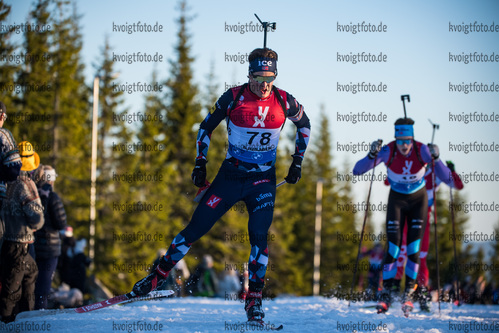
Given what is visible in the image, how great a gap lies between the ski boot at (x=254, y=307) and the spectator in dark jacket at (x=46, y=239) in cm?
348

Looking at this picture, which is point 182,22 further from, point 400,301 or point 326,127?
point 400,301

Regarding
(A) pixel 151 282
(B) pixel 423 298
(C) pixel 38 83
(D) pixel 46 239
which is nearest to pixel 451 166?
(B) pixel 423 298

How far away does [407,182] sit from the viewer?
32.3 feet

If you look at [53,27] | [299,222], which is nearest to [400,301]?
[53,27]

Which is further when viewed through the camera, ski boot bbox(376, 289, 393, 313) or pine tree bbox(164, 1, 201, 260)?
pine tree bbox(164, 1, 201, 260)

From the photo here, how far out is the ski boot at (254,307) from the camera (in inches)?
259

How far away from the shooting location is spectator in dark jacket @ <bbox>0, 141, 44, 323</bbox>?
24.1 feet

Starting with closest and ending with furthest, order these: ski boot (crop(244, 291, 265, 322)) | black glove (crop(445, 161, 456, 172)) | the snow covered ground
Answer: the snow covered ground → ski boot (crop(244, 291, 265, 322)) → black glove (crop(445, 161, 456, 172))

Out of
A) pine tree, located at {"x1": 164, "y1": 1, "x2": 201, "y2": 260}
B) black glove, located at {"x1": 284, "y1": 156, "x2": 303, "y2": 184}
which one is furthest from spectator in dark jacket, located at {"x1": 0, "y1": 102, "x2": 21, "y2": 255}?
pine tree, located at {"x1": 164, "y1": 1, "x2": 201, "y2": 260}

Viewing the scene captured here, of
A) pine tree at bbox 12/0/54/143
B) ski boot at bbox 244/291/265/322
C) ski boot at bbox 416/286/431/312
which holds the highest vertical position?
pine tree at bbox 12/0/54/143

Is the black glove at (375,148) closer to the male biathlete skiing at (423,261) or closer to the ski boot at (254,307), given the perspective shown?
the male biathlete skiing at (423,261)

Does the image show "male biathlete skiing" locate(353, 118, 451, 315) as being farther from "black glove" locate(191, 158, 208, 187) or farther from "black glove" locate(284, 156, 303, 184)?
"black glove" locate(191, 158, 208, 187)

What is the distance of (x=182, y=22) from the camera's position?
44.2 metres

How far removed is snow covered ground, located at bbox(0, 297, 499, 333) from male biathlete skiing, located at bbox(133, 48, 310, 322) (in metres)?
0.51
